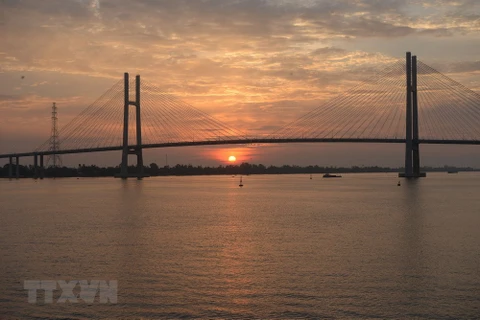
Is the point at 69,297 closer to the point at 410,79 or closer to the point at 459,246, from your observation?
the point at 459,246

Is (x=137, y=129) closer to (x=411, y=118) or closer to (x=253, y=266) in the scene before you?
(x=411, y=118)

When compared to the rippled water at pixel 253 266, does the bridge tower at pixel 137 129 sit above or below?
above

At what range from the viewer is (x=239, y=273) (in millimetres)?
12078

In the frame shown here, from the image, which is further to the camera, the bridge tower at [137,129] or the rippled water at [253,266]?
the bridge tower at [137,129]

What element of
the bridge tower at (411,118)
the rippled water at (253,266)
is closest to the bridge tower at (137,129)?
the bridge tower at (411,118)

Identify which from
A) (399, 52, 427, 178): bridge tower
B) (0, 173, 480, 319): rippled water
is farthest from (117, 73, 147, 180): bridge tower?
(0, 173, 480, 319): rippled water

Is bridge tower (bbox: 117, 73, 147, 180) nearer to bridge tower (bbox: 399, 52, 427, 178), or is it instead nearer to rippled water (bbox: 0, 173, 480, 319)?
bridge tower (bbox: 399, 52, 427, 178)

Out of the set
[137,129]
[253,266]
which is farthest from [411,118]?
[253,266]

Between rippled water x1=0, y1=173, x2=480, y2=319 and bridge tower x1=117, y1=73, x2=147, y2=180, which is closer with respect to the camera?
rippled water x1=0, y1=173, x2=480, y2=319

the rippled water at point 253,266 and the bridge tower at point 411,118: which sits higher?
the bridge tower at point 411,118

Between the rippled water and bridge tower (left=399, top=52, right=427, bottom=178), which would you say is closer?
the rippled water

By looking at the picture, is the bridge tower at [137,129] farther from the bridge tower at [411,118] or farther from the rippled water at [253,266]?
the rippled water at [253,266]

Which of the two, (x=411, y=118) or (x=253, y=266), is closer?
(x=253, y=266)

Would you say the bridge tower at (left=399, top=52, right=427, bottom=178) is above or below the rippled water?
above
